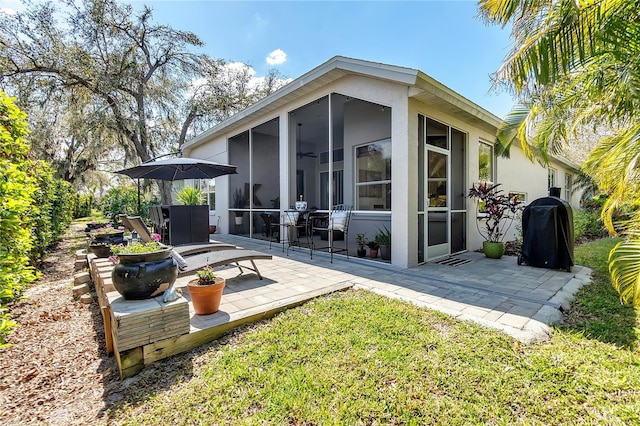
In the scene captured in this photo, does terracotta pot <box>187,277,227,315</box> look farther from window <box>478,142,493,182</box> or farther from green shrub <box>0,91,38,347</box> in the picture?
window <box>478,142,493,182</box>

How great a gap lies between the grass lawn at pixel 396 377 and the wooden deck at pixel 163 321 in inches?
5.2

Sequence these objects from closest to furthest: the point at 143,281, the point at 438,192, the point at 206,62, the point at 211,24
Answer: the point at 143,281 < the point at 438,192 < the point at 211,24 < the point at 206,62

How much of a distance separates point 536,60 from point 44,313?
666cm

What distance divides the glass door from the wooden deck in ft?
11.2

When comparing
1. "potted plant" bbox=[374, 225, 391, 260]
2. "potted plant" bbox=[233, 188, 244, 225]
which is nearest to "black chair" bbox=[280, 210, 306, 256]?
"potted plant" bbox=[374, 225, 391, 260]

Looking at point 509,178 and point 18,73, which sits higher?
point 18,73

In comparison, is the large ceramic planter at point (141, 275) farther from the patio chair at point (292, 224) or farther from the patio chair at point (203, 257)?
the patio chair at point (292, 224)

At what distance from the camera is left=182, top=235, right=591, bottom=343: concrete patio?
301 cm

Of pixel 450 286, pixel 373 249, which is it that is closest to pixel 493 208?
pixel 373 249

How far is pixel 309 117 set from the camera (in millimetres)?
8430

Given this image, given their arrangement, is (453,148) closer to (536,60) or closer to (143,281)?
(536,60)

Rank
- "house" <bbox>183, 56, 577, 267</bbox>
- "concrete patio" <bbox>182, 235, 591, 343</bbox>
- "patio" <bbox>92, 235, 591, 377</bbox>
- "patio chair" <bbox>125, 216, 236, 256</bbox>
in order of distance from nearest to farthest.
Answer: "patio" <bbox>92, 235, 591, 377</bbox>
"concrete patio" <bbox>182, 235, 591, 343</bbox>
"patio chair" <bbox>125, 216, 236, 256</bbox>
"house" <bbox>183, 56, 577, 267</bbox>

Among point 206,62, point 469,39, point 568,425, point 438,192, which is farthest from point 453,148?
point 206,62

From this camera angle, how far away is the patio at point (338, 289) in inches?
89.5
